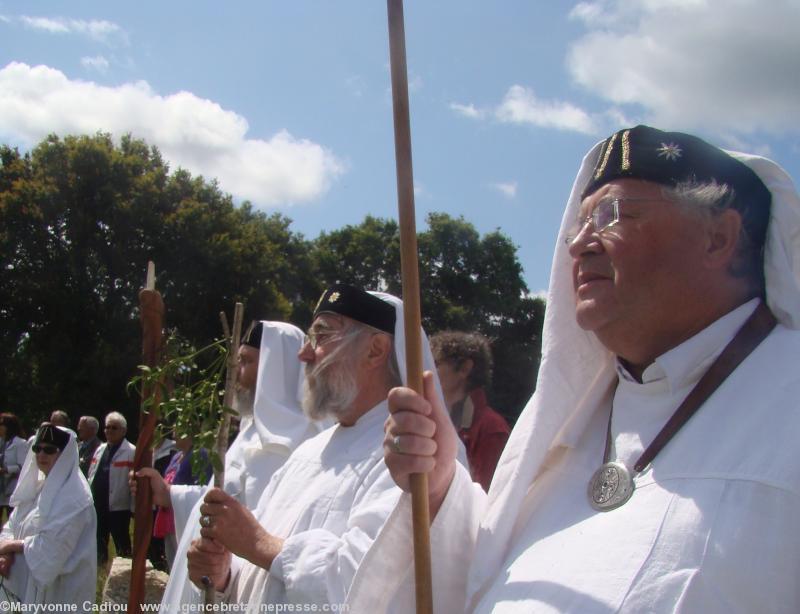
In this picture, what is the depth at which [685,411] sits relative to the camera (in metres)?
1.77

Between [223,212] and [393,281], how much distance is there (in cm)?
904

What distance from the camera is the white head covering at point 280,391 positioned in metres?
5.37

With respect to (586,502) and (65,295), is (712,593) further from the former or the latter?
(65,295)

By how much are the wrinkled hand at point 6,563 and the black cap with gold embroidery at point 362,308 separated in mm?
4781

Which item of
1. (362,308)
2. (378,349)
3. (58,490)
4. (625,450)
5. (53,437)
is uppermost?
(362,308)

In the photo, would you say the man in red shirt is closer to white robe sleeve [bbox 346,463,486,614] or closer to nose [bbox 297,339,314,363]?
nose [bbox 297,339,314,363]

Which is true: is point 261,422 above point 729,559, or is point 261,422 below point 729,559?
below

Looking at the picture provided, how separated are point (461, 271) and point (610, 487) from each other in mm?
31142

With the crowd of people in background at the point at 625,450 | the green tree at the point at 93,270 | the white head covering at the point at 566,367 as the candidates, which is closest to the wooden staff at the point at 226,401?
the crowd of people in background at the point at 625,450

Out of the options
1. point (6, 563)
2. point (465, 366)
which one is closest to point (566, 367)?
point (465, 366)

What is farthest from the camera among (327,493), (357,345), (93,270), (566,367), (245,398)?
(93,270)

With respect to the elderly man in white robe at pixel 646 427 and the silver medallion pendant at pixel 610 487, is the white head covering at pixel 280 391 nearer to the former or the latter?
the elderly man in white robe at pixel 646 427

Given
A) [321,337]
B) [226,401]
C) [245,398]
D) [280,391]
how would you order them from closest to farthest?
1. [226,401]
2. [321,337]
3. [280,391]
4. [245,398]

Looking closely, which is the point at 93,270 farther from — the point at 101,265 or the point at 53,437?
the point at 53,437
